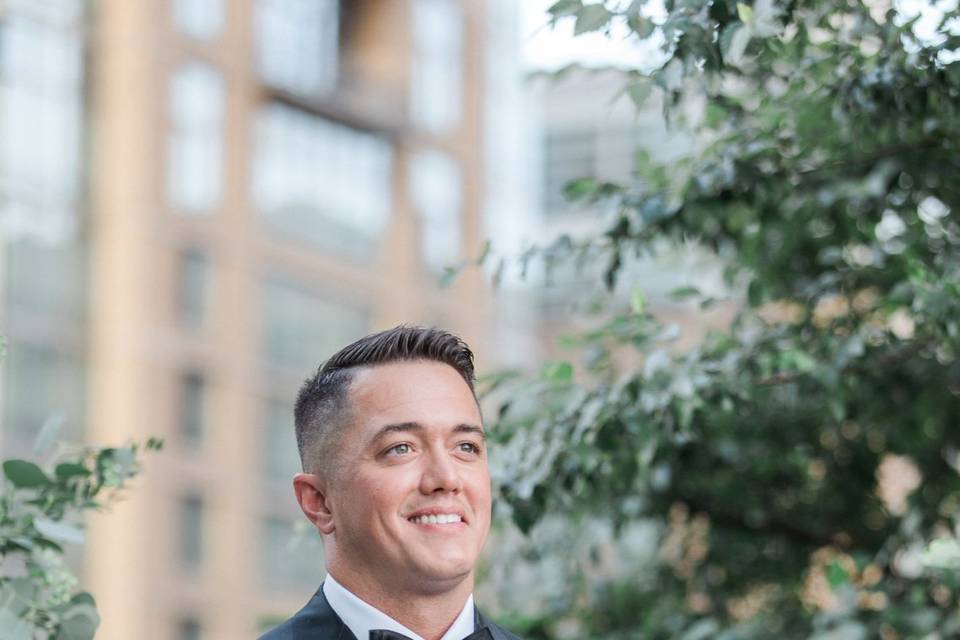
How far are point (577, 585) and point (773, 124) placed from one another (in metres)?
2.39

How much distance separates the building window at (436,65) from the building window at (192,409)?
30.4ft

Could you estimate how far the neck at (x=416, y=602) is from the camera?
3.05 metres

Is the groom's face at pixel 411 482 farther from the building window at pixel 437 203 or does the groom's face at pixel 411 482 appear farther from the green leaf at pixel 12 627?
the building window at pixel 437 203

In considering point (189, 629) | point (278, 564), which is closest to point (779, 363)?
point (189, 629)

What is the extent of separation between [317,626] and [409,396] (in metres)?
0.45

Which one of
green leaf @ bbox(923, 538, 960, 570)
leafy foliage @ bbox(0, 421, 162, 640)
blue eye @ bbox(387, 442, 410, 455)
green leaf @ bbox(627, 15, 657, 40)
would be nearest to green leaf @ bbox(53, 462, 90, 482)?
leafy foliage @ bbox(0, 421, 162, 640)

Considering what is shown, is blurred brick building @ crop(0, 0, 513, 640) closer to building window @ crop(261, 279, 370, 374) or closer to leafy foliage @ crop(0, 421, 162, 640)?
building window @ crop(261, 279, 370, 374)

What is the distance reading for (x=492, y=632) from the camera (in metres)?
3.15

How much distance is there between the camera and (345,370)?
3.19m

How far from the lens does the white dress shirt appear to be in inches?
120

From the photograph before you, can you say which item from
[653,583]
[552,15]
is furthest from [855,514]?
[552,15]

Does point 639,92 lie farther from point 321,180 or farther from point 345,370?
point 321,180

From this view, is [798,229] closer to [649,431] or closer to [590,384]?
[590,384]

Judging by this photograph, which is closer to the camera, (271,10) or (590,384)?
(590,384)
